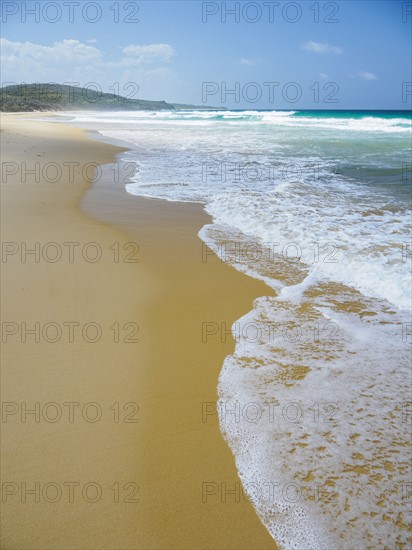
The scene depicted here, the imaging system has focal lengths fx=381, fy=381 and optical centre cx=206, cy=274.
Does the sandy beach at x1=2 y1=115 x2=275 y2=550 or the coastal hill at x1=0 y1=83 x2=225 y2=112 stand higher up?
the coastal hill at x1=0 y1=83 x2=225 y2=112

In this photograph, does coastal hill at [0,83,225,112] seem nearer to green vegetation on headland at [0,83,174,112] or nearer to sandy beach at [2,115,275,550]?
green vegetation on headland at [0,83,174,112]

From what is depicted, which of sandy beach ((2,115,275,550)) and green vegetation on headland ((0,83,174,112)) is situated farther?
green vegetation on headland ((0,83,174,112))

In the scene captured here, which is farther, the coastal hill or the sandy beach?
the coastal hill

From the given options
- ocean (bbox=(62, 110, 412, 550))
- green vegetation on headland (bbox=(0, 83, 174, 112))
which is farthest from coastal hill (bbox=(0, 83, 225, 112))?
ocean (bbox=(62, 110, 412, 550))

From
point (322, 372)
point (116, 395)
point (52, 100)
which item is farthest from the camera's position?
point (52, 100)

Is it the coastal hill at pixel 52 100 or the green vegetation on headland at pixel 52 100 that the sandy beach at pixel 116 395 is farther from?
the coastal hill at pixel 52 100

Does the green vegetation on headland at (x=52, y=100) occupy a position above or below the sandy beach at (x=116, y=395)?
above

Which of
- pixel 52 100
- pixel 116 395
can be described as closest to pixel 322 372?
pixel 116 395

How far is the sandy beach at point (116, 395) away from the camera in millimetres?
1873

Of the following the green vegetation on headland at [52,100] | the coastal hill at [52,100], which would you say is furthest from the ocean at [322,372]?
the coastal hill at [52,100]

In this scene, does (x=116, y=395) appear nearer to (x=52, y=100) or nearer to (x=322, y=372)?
(x=322, y=372)

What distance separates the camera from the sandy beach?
6.15ft

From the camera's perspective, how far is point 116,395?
2.60 meters

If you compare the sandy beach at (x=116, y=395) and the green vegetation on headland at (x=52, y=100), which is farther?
the green vegetation on headland at (x=52, y=100)
